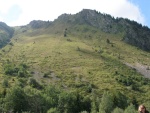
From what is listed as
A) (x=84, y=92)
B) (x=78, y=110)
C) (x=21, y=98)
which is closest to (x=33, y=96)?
(x=21, y=98)

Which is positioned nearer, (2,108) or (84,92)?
(2,108)

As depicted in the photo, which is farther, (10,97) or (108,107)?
(108,107)

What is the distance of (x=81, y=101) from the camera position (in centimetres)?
14525

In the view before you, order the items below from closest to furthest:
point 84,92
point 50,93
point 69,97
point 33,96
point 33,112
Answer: point 33,112 → point 33,96 → point 69,97 → point 50,93 → point 84,92

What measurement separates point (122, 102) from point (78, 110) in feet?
84.4

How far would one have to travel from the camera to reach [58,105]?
134 meters

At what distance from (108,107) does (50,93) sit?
30.2 m

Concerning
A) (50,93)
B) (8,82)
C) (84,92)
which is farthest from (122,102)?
(8,82)

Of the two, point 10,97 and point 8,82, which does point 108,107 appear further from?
point 8,82

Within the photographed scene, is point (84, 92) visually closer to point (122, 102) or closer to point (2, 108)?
point (122, 102)

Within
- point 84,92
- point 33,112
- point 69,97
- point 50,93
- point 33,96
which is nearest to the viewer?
point 33,112

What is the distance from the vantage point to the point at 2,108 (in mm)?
121125

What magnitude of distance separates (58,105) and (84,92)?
66.3 metres

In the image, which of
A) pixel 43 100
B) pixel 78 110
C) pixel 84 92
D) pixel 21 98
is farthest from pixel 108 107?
pixel 84 92
